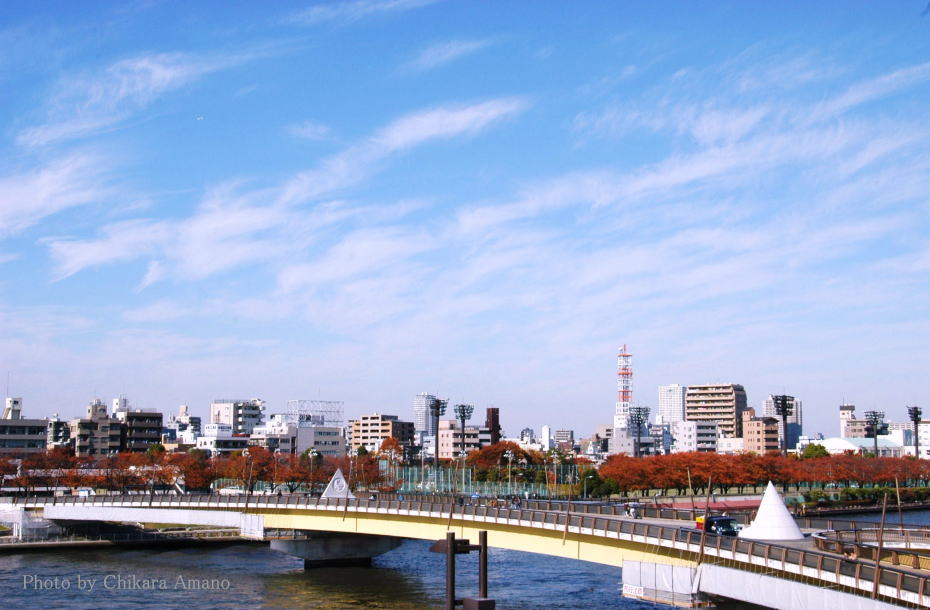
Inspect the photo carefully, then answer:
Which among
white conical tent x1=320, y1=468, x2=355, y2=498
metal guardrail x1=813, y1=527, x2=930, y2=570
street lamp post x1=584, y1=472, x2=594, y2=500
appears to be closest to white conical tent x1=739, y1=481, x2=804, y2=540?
metal guardrail x1=813, y1=527, x2=930, y2=570

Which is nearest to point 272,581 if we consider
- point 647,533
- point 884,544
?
point 647,533

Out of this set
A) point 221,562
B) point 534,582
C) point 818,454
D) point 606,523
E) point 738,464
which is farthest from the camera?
point 818,454

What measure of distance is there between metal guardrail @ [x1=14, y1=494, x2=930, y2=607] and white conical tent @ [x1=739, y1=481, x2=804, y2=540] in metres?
4.30

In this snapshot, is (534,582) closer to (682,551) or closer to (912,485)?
(682,551)

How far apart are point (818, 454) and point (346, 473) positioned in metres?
96.6

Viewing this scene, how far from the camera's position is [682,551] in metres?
48.0

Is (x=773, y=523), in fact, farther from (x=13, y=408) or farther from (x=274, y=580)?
(x=13, y=408)

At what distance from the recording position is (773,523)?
50.8 m

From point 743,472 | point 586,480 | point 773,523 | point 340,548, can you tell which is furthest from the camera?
point 743,472

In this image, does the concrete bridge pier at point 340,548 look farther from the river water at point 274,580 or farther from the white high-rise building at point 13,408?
the white high-rise building at point 13,408

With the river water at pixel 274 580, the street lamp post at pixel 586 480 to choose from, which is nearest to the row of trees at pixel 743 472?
the street lamp post at pixel 586 480

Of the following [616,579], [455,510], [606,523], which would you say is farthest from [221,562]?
[606,523]

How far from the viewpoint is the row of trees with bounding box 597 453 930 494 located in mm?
142375

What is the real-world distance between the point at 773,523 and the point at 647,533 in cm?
671
